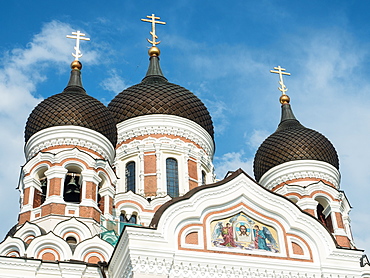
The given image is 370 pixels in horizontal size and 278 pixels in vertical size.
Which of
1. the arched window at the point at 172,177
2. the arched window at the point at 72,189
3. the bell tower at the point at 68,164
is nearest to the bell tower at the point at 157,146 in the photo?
the arched window at the point at 172,177

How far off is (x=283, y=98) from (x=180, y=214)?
12.7 m

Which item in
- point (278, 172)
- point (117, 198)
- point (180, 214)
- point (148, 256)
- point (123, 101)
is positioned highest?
point (123, 101)

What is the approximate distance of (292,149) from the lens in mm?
22250

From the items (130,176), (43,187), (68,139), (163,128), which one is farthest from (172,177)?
(43,187)

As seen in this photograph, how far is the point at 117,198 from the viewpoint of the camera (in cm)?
2008

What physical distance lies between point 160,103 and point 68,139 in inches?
192

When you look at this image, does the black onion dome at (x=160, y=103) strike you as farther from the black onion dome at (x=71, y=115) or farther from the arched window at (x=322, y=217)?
the arched window at (x=322, y=217)

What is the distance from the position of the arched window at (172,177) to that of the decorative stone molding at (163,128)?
3.19ft

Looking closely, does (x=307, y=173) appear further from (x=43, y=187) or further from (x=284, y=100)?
(x=43, y=187)

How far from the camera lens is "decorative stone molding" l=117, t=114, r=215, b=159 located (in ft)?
72.1

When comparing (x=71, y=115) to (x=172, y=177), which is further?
(x=172, y=177)

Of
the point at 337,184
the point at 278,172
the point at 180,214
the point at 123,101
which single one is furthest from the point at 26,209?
the point at 337,184

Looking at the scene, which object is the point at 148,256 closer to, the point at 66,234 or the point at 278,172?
the point at 66,234

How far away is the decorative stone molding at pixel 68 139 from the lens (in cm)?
1828
